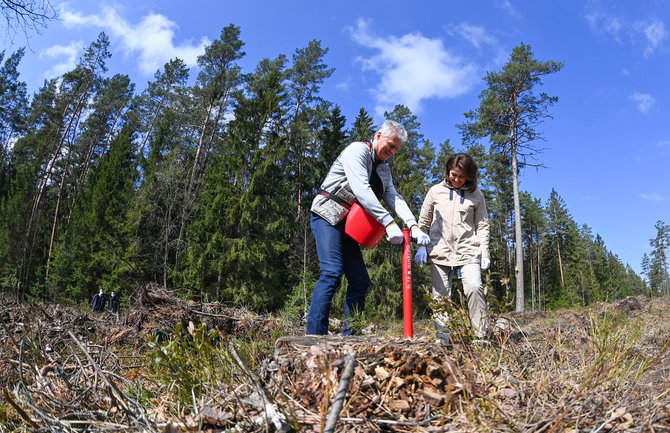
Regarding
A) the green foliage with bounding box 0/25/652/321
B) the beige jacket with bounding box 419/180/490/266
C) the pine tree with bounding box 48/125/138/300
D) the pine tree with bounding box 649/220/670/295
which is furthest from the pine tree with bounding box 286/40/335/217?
the pine tree with bounding box 649/220/670/295

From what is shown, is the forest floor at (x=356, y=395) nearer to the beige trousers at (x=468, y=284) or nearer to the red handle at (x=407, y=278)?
the red handle at (x=407, y=278)

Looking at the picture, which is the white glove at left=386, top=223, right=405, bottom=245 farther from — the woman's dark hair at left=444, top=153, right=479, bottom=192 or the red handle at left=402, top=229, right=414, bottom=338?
the woman's dark hair at left=444, top=153, right=479, bottom=192

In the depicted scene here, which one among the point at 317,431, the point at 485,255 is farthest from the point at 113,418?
the point at 485,255

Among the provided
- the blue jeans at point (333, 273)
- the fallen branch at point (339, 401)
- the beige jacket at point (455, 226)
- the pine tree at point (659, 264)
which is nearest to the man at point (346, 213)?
the blue jeans at point (333, 273)

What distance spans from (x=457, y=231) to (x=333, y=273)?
4.12 ft

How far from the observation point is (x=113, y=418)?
1480 mm

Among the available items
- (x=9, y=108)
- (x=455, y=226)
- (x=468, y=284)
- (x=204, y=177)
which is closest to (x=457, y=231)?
(x=455, y=226)

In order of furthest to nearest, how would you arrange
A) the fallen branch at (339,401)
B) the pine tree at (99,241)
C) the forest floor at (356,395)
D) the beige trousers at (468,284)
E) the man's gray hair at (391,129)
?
the pine tree at (99,241)
the beige trousers at (468,284)
the man's gray hair at (391,129)
the forest floor at (356,395)
the fallen branch at (339,401)

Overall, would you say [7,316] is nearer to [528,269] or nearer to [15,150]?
[15,150]

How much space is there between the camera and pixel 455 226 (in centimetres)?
367

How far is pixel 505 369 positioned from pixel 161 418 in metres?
1.31

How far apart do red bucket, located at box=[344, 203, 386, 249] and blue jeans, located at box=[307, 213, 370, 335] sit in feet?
0.44

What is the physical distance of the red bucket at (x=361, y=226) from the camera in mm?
3064

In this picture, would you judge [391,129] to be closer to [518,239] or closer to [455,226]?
[455,226]
